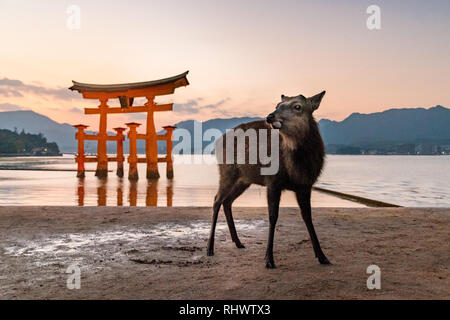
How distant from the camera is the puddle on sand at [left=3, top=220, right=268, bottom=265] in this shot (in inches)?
142

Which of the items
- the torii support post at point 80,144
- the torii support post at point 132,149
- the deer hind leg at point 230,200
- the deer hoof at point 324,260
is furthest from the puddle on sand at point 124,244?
the torii support post at point 80,144

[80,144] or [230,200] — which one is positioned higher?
[80,144]

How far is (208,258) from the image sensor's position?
361cm

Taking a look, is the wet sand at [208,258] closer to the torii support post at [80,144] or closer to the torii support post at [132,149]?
the torii support post at [132,149]

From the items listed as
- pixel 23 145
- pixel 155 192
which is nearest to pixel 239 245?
pixel 155 192

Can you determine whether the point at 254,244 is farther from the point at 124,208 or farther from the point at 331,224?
the point at 124,208

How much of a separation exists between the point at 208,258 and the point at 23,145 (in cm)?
12788

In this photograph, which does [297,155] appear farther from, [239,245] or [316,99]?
[239,245]

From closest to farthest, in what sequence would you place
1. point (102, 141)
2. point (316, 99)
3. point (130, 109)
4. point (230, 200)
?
point (316, 99), point (230, 200), point (130, 109), point (102, 141)

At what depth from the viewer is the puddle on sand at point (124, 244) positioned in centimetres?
361

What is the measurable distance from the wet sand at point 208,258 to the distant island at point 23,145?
369ft

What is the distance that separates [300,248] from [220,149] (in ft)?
5.26
